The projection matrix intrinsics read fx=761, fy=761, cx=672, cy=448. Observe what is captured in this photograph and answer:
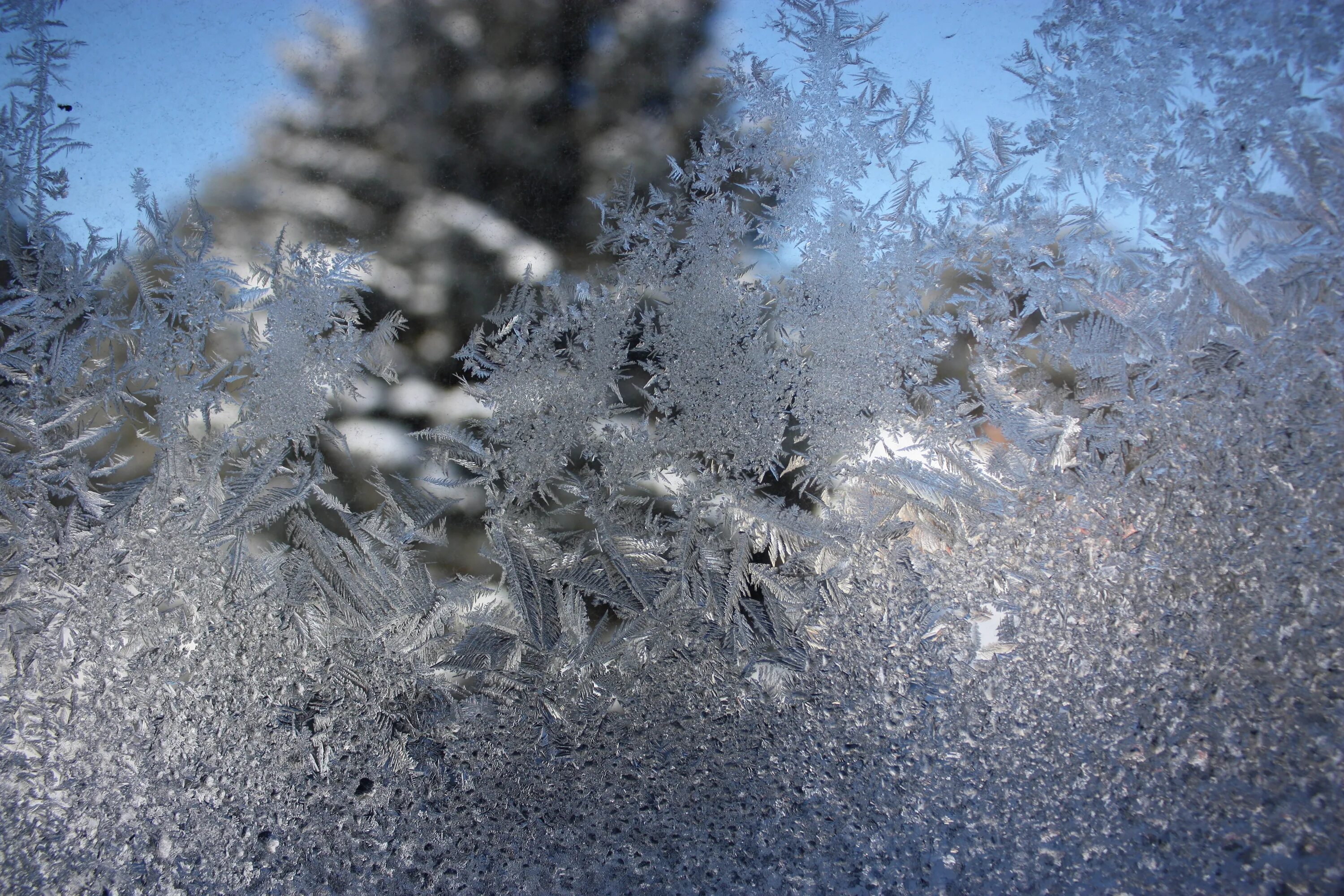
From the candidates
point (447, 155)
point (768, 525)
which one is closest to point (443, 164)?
point (447, 155)

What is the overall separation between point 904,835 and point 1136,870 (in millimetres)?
131

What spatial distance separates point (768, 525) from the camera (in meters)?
0.51

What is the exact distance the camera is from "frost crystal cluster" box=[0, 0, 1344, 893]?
0.44 m

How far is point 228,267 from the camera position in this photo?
0.54 m

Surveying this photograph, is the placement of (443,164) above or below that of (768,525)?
above

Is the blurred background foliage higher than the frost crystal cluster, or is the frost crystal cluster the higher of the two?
the blurred background foliage

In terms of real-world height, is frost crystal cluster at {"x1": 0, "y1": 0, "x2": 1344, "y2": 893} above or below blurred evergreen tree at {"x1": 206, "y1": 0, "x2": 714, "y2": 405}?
below

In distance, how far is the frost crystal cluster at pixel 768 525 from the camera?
442 mm

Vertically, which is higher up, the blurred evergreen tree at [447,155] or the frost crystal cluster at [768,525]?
the blurred evergreen tree at [447,155]

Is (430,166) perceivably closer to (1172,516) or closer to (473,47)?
(473,47)

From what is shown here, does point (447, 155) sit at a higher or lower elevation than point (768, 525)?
higher

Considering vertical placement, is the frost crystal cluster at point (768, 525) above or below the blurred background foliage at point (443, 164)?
below

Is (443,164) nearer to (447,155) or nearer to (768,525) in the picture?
(447,155)

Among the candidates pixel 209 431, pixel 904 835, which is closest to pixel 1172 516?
pixel 904 835
